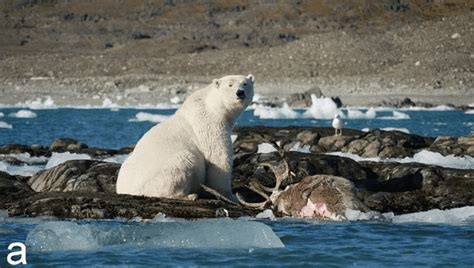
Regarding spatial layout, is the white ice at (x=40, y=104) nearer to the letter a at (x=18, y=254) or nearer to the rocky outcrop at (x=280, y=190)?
the rocky outcrop at (x=280, y=190)

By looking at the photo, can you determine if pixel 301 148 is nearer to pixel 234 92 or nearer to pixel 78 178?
pixel 78 178

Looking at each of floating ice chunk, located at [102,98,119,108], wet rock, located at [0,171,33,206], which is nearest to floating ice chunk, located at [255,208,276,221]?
wet rock, located at [0,171,33,206]

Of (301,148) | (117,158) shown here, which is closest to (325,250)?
(117,158)

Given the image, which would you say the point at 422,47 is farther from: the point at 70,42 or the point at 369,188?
the point at 369,188

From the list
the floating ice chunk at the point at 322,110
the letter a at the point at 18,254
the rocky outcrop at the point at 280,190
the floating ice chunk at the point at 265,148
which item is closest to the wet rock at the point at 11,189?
the rocky outcrop at the point at 280,190

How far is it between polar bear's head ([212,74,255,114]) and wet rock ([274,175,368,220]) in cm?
119

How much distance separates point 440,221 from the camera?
12523mm

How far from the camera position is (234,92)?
13.2 metres

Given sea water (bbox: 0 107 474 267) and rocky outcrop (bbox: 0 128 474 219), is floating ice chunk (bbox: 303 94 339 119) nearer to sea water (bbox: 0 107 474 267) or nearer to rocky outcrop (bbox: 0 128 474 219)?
rocky outcrop (bbox: 0 128 474 219)

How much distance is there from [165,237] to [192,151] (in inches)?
90.8

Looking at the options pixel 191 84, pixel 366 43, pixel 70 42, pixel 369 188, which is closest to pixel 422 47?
pixel 366 43

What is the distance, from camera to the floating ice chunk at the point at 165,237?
34.4 ft

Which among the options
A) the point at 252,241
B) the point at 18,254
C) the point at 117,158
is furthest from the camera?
the point at 117,158

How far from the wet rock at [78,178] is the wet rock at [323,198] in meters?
2.46
